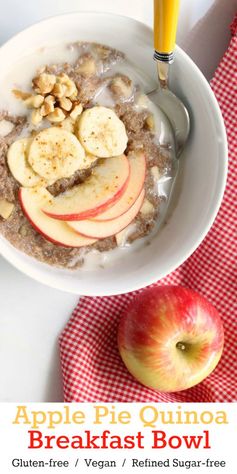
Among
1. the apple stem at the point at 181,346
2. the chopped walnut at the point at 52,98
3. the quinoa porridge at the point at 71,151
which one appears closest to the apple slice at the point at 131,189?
the quinoa porridge at the point at 71,151

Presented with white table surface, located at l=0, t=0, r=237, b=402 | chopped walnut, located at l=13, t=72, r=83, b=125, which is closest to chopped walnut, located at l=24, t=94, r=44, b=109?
chopped walnut, located at l=13, t=72, r=83, b=125

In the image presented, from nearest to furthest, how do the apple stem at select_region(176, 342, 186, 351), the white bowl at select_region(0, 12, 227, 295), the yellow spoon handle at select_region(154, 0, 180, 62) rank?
the yellow spoon handle at select_region(154, 0, 180, 62) < the white bowl at select_region(0, 12, 227, 295) < the apple stem at select_region(176, 342, 186, 351)

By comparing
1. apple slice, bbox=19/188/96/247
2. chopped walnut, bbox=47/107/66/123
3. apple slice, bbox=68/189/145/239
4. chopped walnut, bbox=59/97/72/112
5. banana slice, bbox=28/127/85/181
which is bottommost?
apple slice, bbox=68/189/145/239
